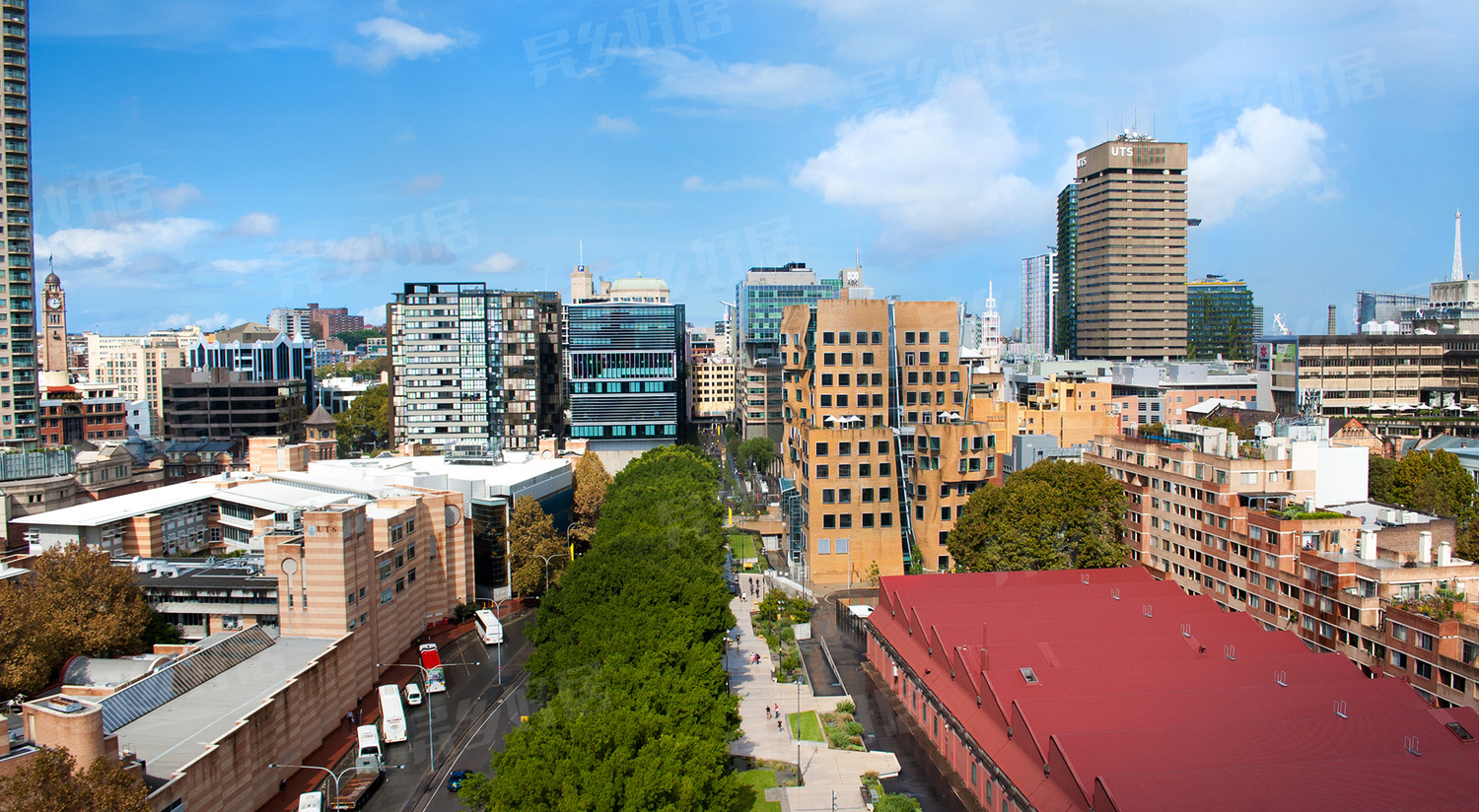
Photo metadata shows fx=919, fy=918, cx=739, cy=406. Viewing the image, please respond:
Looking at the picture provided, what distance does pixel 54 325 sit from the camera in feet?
367

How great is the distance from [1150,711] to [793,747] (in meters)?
13.7

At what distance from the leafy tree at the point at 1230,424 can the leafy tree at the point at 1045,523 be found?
28.7 meters

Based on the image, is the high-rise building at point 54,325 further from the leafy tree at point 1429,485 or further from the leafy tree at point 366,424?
the leafy tree at point 1429,485

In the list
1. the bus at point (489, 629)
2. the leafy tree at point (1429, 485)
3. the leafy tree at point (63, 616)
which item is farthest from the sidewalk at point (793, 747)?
the leafy tree at point (1429, 485)

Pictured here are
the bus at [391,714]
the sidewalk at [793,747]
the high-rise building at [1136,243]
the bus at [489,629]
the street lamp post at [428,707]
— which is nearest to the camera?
the sidewalk at [793,747]

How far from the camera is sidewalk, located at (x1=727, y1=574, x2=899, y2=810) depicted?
32500 mm

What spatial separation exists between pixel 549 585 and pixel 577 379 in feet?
150

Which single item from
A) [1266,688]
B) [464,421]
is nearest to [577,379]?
[464,421]

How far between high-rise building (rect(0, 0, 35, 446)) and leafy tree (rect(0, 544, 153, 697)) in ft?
163

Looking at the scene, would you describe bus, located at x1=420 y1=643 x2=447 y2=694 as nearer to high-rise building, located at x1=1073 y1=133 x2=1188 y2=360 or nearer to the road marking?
the road marking

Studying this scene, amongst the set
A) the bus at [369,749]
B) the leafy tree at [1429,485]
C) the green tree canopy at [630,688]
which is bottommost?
the bus at [369,749]

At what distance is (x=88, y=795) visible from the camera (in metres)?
21.1

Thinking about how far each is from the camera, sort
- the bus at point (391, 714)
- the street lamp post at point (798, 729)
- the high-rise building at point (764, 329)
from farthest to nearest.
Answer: the high-rise building at point (764, 329) → the bus at point (391, 714) → the street lamp post at point (798, 729)

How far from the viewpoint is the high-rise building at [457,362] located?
99.7 meters
